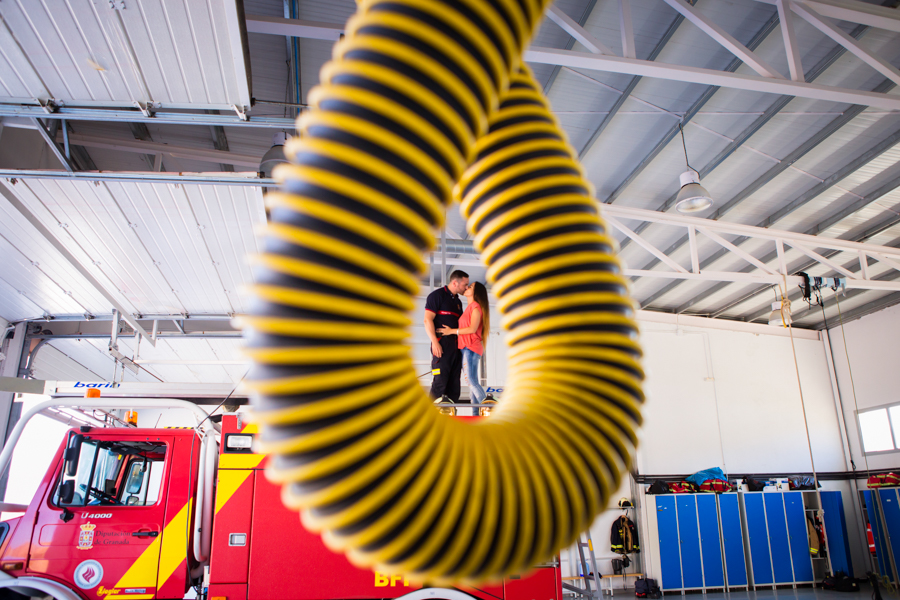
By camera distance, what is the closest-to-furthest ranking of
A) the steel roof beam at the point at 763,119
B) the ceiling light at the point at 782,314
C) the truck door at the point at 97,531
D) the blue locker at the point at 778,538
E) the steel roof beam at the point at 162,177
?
the truck door at the point at 97,531, the steel roof beam at the point at 162,177, the steel roof beam at the point at 763,119, the ceiling light at the point at 782,314, the blue locker at the point at 778,538

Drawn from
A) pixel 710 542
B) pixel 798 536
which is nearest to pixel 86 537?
pixel 710 542

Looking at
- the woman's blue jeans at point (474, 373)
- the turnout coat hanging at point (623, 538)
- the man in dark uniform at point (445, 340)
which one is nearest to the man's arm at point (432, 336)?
the man in dark uniform at point (445, 340)

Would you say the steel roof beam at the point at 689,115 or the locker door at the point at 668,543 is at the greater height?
the steel roof beam at the point at 689,115

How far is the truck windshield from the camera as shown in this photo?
20.4 feet

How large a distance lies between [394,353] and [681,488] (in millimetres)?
18206

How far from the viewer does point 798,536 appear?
17000 mm

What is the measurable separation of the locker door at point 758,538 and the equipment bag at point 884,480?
118 inches

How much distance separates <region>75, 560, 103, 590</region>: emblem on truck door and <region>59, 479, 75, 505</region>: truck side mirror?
0.70 metres

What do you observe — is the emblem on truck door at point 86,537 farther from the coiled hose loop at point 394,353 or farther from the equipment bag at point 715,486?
the equipment bag at point 715,486

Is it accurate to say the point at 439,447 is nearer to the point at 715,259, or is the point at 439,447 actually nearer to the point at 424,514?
the point at 424,514

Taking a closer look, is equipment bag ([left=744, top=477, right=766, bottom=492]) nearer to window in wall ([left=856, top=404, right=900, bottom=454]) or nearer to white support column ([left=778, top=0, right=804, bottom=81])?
window in wall ([left=856, top=404, right=900, bottom=454])

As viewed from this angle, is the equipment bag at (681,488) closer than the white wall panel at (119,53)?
No

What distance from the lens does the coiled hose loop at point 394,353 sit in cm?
64

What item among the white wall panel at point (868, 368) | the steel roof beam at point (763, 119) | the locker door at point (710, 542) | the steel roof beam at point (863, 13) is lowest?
the locker door at point (710, 542)
